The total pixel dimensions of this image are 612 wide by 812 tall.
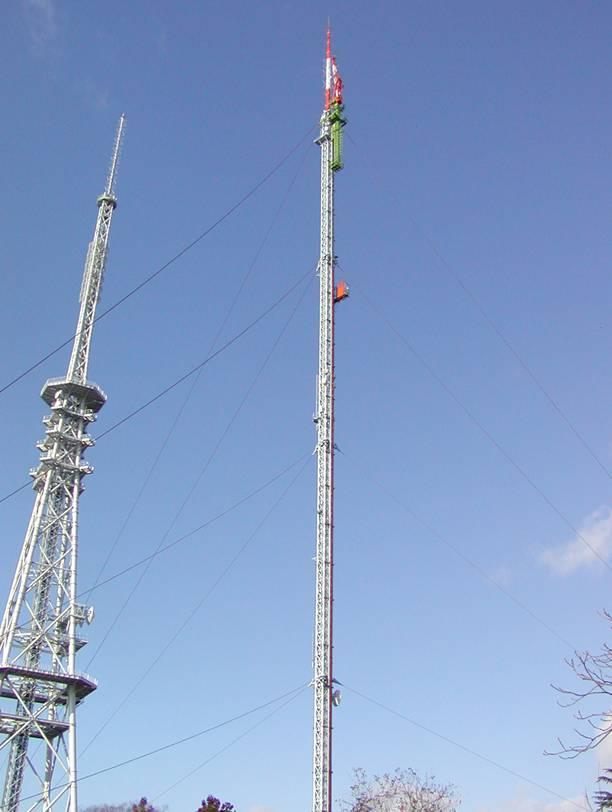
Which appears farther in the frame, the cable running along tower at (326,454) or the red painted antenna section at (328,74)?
the red painted antenna section at (328,74)

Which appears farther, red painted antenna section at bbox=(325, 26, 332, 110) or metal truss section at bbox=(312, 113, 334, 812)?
red painted antenna section at bbox=(325, 26, 332, 110)

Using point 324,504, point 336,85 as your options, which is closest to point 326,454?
point 324,504

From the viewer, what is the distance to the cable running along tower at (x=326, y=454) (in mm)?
27062

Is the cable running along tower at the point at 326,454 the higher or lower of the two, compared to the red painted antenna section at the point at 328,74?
lower

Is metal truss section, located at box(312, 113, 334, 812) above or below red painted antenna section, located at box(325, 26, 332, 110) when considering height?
below

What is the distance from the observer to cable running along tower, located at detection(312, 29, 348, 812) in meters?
27.1

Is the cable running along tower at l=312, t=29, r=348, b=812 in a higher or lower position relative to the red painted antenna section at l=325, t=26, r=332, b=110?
lower

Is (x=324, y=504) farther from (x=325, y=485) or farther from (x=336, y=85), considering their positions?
(x=336, y=85)

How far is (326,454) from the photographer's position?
3178cm

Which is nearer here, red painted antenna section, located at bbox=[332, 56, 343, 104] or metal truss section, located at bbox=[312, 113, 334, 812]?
metal truss section, located at bbox=[312, 113, 334, 812]

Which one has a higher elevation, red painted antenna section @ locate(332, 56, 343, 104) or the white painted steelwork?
red painted antenna section @ locate(332, 56, 343, 104)

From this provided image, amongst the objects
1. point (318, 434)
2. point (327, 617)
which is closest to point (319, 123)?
point (318, 434)

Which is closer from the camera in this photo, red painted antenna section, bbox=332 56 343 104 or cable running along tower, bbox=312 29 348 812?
cable running along tower, bbox=312 29 348 812

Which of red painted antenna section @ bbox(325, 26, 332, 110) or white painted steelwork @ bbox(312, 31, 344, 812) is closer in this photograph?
white painted steelwork @ bbox(312, 31, 344, 812)
